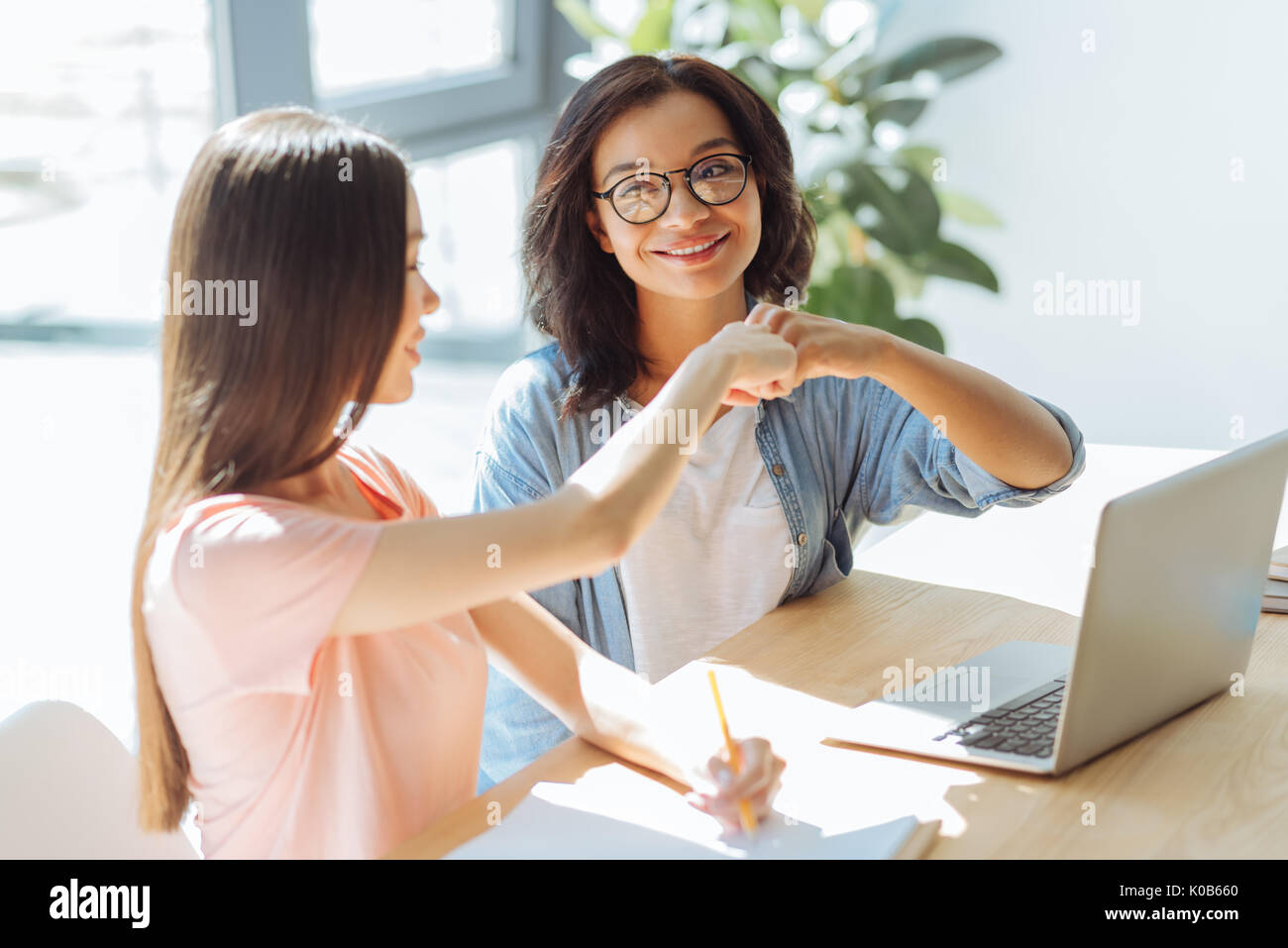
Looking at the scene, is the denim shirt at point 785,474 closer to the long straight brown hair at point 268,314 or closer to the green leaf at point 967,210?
the long straight brown hair at point 268,314

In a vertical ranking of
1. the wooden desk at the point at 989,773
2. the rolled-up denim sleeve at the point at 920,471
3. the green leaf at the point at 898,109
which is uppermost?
the green leaf at the point at 898,109

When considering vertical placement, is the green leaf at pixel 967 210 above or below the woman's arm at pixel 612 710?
above

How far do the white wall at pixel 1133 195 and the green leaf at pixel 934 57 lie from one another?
0.60 ft

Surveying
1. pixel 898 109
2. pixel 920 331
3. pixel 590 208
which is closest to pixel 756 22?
pixel 898 109

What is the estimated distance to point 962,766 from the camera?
1128 millimetres

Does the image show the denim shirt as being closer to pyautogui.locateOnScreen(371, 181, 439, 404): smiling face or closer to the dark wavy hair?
the dark wavy hair

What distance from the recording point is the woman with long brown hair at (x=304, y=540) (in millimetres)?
959

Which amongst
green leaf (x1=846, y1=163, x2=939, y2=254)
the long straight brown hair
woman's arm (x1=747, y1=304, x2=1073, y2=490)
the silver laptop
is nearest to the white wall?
green leaf (x1=846, y1=163, x2=939, y2=254)

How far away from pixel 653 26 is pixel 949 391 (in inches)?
70.9

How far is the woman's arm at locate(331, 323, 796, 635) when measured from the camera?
960 mm

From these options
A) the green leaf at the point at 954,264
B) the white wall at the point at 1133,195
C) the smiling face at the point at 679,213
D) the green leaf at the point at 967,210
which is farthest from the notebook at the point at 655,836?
the white wall at the point at 1133,195

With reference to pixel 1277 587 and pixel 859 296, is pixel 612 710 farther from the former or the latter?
pixel 859 296

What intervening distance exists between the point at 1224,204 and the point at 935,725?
2495 millimetres

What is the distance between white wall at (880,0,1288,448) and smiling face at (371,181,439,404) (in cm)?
234
